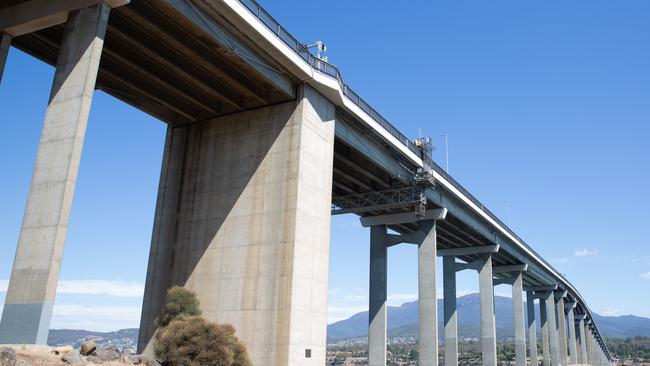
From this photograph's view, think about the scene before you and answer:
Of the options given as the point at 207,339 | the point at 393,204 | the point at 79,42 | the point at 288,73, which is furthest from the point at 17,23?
the point at 393,204

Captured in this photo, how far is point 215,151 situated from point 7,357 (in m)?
19.1

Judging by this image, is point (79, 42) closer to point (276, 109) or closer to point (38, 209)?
point (38, 209)

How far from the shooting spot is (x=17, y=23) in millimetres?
21531

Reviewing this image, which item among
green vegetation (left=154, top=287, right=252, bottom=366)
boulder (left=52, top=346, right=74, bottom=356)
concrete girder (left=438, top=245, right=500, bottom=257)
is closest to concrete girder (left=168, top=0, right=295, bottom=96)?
green vegetation (left=154, top=287, right=252, bottom=366)

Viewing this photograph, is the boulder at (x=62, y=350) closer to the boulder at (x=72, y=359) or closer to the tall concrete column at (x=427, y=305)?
the boulder at (x=72, y=359)

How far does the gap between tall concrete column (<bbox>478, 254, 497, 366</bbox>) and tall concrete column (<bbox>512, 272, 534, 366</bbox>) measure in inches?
498

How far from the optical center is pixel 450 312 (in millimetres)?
61031

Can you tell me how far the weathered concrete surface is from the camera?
26.6 metres

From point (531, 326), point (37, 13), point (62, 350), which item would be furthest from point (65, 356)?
point (531, 326)

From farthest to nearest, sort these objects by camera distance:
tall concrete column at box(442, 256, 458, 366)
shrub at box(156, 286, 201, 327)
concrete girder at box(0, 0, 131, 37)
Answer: tall concrete column at box(442, 256, 458, 366)
shrub at box(156, 286, 201, 327)
concrete girder at box(0, 0, 131, 37)

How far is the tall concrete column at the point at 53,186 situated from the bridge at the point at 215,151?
4cm

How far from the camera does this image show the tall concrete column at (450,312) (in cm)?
5812

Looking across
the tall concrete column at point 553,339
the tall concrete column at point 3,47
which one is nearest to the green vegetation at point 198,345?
the tall concrete column at point 3,47

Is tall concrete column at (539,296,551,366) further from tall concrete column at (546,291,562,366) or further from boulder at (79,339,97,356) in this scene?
boulder at (79,339,97,356)
